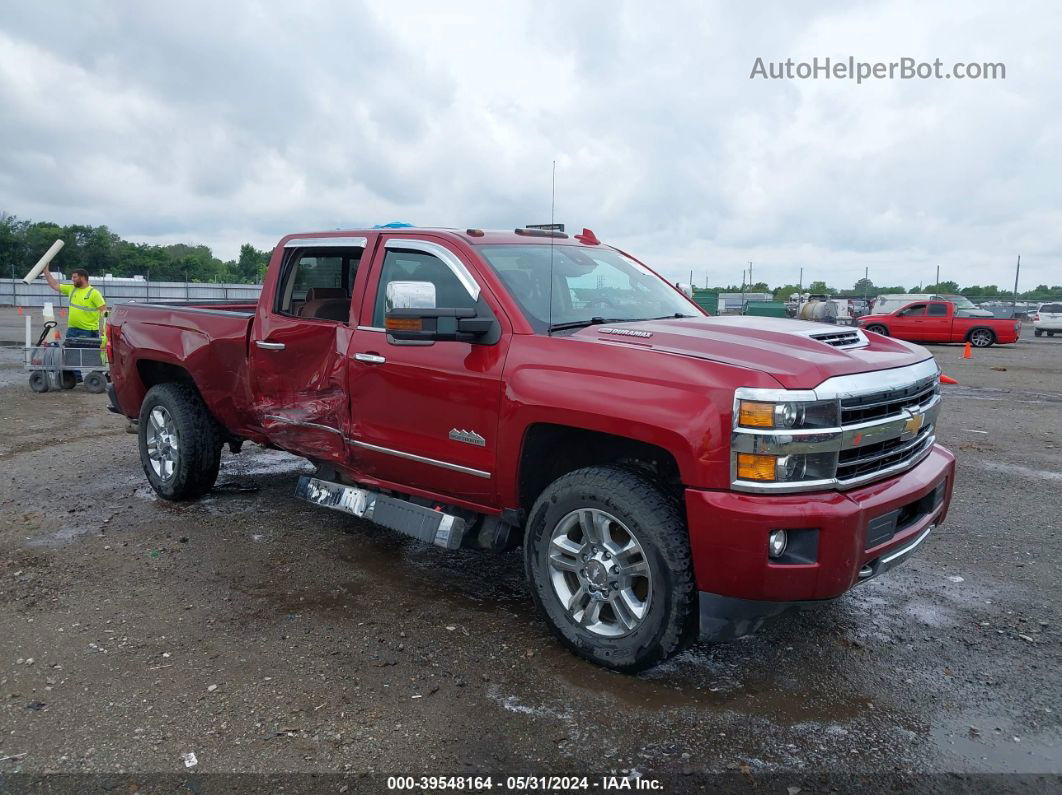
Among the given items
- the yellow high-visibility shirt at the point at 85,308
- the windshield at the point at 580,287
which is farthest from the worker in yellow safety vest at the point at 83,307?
the windshield at the point at 580,287

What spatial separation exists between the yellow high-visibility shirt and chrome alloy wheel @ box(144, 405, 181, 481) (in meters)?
6.42

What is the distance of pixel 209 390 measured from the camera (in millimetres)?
5801

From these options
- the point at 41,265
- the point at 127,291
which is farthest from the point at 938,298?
the point at 127,291

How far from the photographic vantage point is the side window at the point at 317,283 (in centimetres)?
521

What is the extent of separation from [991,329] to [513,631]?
26033 mm

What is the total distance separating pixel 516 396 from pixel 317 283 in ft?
7.22

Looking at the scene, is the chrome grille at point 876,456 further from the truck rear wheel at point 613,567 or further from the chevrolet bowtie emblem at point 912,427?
the truck rear wheel at point 613,567

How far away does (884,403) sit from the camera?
3.40 meters

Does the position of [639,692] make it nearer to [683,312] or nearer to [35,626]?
[683,312]

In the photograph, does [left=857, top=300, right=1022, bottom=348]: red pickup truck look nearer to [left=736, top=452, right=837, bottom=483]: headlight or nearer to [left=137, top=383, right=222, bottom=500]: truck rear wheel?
[left=137, top=383, right=222, bottom=500]: truck rear wheel

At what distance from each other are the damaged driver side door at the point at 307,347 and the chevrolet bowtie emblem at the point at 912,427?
2934 mm

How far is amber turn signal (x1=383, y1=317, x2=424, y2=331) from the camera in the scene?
3.80 metres

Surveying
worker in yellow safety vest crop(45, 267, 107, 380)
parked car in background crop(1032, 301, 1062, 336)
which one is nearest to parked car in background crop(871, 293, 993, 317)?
parked car in background crop(1032, 301, 1062, 336)

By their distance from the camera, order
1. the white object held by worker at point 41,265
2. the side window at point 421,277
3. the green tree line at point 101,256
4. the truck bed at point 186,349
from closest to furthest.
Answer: the side window at point 421,277 < the truck bed at point 186,349 < the white object held by worker at point 41,265 < the green tree line at point 101,256
